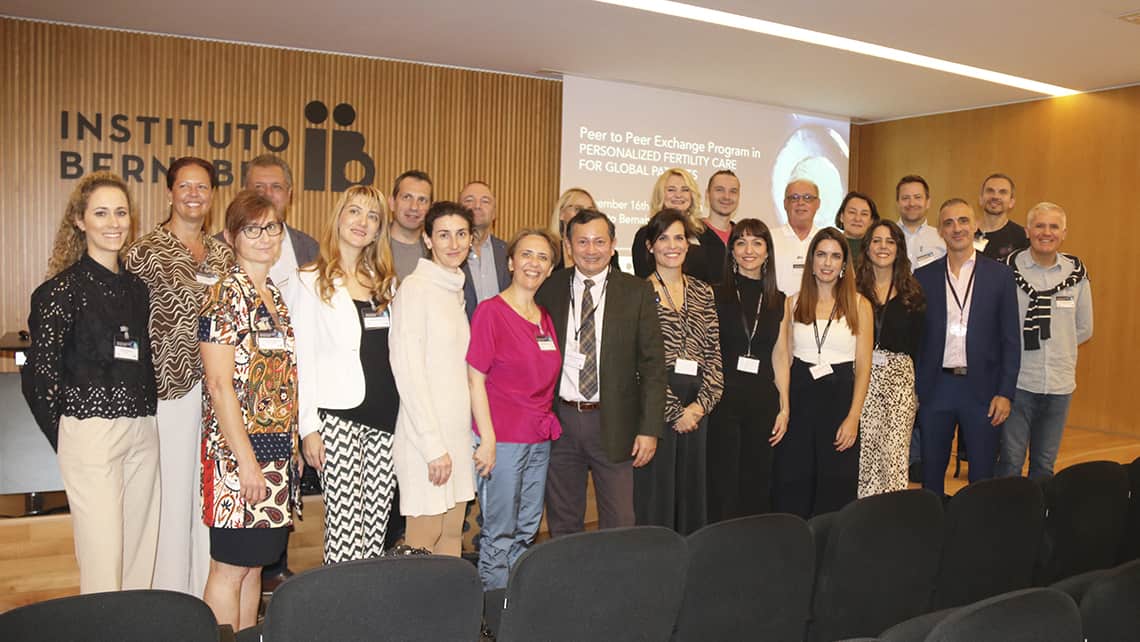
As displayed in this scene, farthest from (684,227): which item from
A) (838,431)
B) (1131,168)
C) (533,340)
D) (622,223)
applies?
(1131,168)

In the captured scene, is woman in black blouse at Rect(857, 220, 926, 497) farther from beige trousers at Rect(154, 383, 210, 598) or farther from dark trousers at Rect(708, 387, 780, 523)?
beige trousers at Rect(154, 383, 210, 598)

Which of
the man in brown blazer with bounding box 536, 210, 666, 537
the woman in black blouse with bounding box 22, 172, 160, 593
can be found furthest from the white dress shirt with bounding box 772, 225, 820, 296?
the woman in black blouse with bounding box 22, 172, 160, 593

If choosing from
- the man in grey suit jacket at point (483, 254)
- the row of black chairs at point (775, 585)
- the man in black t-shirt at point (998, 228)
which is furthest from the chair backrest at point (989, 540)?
the man in black t-shirt at point (998, 228)

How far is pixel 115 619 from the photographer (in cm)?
148

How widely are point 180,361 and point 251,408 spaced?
386 millimetres

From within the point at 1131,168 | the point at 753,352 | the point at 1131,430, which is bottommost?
the point at 1131,430

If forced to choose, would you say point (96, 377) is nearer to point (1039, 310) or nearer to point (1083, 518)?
point (1083, 518)

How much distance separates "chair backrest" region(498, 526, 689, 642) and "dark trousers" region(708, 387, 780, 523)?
72.5 inches

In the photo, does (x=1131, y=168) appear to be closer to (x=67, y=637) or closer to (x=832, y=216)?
(x=832, y=216)

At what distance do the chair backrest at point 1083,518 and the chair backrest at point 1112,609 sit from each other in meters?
0.94

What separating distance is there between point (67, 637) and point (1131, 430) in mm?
9316

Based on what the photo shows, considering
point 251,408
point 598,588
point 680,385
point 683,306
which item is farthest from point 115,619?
point 683,306

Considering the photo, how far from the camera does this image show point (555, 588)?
1806 mm

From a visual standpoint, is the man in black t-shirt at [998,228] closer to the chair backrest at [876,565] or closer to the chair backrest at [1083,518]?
the chair backrest at [1083,518]
